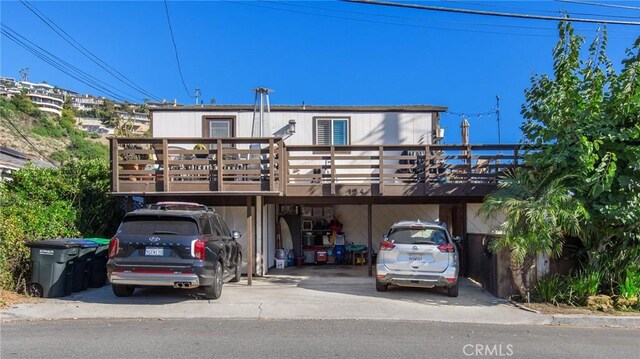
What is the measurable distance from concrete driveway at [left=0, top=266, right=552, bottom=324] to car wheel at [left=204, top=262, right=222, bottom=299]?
124mm

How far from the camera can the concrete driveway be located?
26.0 feet

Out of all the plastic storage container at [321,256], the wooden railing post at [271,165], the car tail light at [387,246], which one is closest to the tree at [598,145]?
the car tail light at [387,246]

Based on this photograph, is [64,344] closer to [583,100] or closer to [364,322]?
[364,322]

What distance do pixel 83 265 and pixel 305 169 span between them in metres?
6.34

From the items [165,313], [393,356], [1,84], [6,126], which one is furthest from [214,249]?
[1,84]

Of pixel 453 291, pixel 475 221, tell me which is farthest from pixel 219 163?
pixel 475 221

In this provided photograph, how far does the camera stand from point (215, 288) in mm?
8938

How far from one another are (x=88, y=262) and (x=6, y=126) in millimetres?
34437

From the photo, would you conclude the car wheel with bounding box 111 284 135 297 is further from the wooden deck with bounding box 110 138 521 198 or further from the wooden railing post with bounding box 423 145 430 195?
the wooden railing post with bounding box 423 145 430 195

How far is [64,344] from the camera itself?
6004 millimetres

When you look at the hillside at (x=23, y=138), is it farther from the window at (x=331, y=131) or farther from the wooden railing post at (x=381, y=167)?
the wooden railing post at (x=381, y=167)

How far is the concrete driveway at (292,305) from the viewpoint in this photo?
→ 26.0 ft

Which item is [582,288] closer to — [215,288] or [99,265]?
[215,288]
